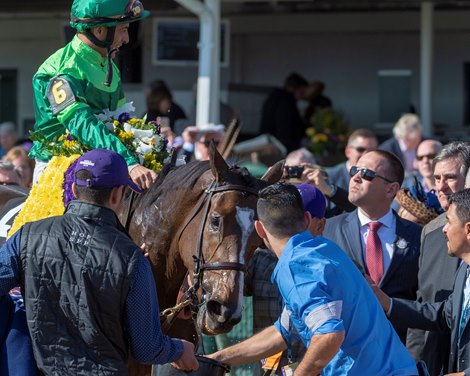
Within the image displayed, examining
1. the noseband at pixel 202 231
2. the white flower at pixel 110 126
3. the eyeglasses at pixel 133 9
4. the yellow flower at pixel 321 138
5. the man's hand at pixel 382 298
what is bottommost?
the man's hand at pixel 382 298

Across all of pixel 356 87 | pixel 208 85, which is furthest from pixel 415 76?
pixel 208 85

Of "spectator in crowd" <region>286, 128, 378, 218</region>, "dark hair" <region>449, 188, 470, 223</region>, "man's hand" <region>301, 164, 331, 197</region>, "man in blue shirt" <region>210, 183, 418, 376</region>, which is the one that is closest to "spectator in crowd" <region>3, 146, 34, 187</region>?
"spectator in crowd" <region>286, 128, 378, 218</region>

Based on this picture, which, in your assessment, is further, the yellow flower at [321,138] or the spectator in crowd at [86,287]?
the yellow flower at [321,138]

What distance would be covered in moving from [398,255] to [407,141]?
199 inches

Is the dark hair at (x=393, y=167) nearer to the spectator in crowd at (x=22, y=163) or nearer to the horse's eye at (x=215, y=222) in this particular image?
the horse's eye at (x=215, y=222)

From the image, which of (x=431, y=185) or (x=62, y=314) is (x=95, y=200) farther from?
(x=431, y=185)

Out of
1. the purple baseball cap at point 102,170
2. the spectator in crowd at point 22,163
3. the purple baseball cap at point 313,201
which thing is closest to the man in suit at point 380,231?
the purple baseball cap at point 313,201

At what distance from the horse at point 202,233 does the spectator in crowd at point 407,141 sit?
19.1 feet

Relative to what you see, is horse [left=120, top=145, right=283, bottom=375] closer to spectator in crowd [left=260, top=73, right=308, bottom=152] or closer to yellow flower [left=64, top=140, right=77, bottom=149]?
yellow flower [left=64, top=140, right=77, bottom=149]

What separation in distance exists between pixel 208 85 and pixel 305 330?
726cm

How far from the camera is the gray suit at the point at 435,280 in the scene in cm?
631

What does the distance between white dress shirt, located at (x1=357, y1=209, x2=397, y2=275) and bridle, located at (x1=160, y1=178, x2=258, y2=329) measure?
1.47m

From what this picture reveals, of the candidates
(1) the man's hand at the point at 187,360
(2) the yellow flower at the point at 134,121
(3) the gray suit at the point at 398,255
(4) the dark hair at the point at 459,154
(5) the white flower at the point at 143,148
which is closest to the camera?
(1) the man's hand at the point at 187,360

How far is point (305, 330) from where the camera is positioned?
4.82 meters
